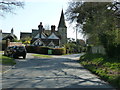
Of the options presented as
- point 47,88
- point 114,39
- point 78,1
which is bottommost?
point 47,88

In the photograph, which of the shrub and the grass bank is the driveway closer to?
the grass bank

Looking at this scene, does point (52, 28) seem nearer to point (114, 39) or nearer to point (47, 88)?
point (114, 39)

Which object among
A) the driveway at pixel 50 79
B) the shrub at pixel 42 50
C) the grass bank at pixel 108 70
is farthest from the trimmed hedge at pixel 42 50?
the driveway at pixel 50 79

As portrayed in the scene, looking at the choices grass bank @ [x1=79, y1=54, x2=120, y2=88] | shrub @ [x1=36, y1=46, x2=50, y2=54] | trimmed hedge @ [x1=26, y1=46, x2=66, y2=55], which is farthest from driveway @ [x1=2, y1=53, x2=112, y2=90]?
trimmed hedge @ [x1=26, y1=46, x2=66, y2=55]

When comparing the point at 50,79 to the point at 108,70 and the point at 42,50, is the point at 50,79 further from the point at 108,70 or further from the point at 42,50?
the point at 42,50

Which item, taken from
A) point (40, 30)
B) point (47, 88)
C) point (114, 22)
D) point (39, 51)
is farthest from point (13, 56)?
point (40, 30)

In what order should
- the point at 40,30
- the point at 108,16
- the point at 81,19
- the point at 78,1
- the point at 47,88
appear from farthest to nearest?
the point at 40,30
the point at 81,19
the point at 78,1
the point at 108,16
the point at 47,88

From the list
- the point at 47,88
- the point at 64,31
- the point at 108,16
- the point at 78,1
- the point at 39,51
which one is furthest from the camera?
the point at 64,31

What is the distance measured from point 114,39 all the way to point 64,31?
238 ft

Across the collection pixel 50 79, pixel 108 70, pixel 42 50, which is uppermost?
pixel 42 50

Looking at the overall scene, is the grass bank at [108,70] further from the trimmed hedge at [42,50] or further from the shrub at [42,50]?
the trimmed hedge at [42,50]

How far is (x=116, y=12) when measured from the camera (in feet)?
76.5

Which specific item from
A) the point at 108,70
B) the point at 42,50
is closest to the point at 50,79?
the point at 108,70

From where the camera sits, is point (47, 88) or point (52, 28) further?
point (52, 28)
